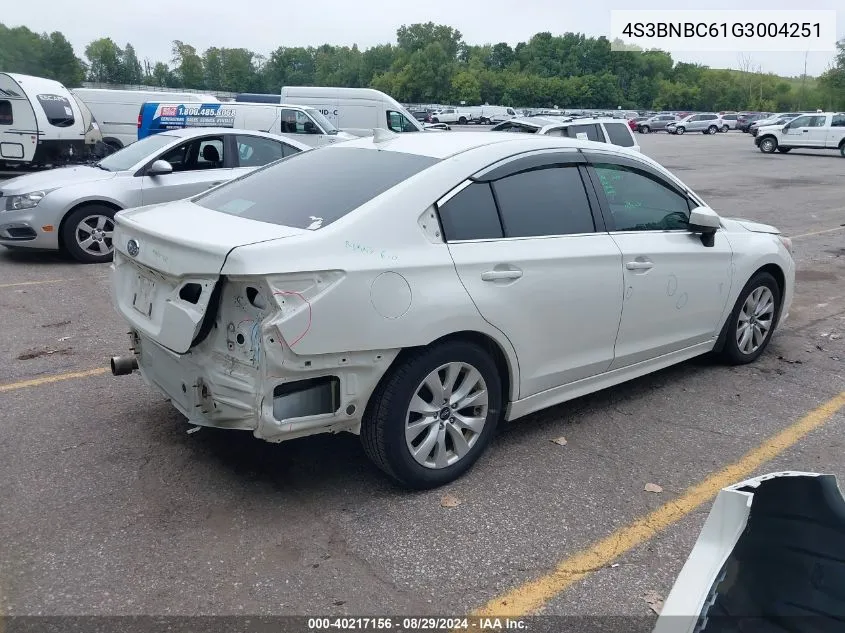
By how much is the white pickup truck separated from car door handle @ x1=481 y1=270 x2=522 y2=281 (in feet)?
111

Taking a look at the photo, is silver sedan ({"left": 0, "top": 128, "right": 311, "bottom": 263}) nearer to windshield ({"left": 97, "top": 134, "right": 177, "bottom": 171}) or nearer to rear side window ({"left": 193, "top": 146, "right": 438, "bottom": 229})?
windshield ({"left": 97, "top": 134, "right": 177, "bottom": 171})

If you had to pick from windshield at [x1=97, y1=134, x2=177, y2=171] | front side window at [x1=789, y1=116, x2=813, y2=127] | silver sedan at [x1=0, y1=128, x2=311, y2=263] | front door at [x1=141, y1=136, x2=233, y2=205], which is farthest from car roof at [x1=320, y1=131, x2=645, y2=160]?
front side window at [x1=789, y1=116, x2=813, y2=127]

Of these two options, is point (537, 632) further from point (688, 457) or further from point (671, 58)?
point (671, 58)

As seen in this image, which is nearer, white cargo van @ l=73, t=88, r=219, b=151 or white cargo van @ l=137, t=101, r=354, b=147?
white cargo van @ l=137, t=101, r=354, b=147

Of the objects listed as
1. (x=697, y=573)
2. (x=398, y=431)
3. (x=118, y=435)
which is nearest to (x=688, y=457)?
(x=398, y=431)

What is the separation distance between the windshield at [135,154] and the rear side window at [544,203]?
634 cm

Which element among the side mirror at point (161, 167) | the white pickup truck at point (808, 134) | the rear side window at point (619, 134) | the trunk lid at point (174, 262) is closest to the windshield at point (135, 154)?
the side mirror at point (161, 167)

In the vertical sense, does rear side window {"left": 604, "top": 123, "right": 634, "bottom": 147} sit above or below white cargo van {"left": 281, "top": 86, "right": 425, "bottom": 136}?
below

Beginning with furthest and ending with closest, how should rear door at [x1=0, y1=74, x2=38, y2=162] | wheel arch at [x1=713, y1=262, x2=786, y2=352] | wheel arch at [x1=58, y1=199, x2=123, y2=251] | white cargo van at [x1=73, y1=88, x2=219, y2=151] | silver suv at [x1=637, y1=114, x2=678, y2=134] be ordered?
silver suv at [x1=637, y1=114, x2=678, y2=134] < white cargo van at [x1=73, y1=88, x2=219, y2=151] < rear door at [x1=0, y1=74, x2=38, y2=162] < wheel arch at [x1=58, y1=199, x2=123, y2=251] < wheel arch at [x1=713, y1=262, x2=786, y2=352]

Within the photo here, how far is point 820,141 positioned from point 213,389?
35.4 m

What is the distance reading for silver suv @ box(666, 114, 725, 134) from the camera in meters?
59.9

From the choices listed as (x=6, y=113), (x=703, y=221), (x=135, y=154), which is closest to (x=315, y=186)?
(x=703, y=221)

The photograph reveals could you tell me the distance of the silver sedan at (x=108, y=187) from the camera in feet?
28.1

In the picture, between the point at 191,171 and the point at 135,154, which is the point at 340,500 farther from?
the point at 135,154
